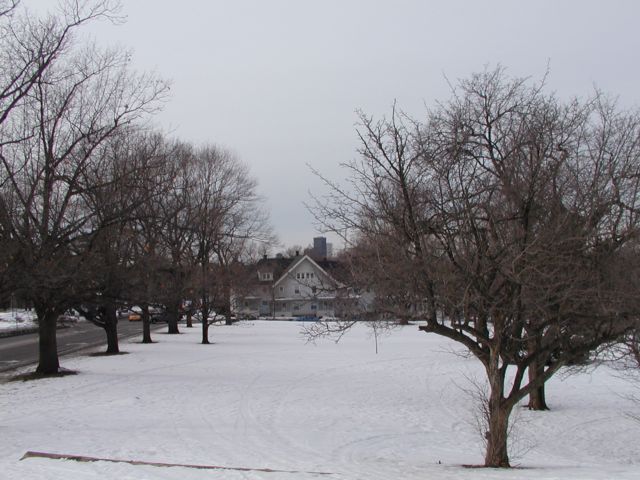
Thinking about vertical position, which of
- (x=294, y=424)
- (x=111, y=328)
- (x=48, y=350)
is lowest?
(x=294, y=424)

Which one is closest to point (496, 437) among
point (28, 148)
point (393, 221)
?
point (393, 221)

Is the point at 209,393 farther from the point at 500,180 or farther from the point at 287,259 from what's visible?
the point at 287,259

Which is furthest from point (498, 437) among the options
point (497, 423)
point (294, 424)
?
point (294, 424)

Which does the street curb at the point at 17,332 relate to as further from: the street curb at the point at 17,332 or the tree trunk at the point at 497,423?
the tree trunk at the point at 497,423

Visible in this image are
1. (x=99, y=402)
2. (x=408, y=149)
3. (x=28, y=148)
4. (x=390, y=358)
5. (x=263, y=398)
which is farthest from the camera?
(x=390, y=358)

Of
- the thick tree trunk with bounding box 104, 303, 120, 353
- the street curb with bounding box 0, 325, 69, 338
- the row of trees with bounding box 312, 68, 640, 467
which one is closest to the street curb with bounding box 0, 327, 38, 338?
the street curb with bounding box 0, 325, 69, 338

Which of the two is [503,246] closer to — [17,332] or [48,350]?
A: [48,350]

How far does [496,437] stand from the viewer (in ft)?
30.7

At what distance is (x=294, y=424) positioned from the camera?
13555 millimetres

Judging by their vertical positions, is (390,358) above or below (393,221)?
below

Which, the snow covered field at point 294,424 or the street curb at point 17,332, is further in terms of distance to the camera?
the street curb at point 17,332

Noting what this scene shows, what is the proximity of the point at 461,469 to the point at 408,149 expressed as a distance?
455 centimetres

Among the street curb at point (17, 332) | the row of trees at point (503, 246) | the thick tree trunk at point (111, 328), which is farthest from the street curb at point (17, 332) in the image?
the row of trees at point (503, 246)

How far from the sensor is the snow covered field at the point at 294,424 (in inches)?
351
